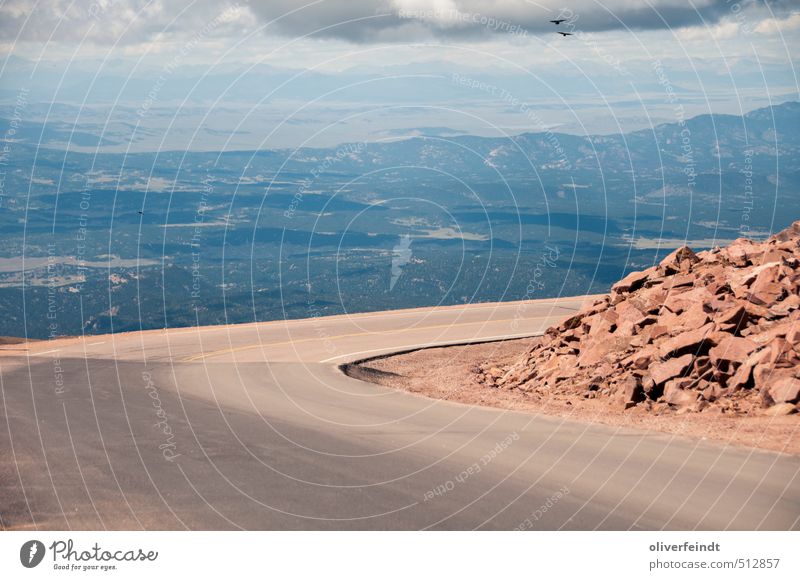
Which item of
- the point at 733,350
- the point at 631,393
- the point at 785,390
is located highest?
Answer: the point at 733,350

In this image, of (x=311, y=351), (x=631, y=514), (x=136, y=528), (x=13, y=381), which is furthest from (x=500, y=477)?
(x=311, y=351)

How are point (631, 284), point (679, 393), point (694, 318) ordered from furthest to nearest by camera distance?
point (631, 284), point (694, 318), point (679, 393)

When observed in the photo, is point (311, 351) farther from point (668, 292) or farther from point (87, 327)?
point (87, 327)

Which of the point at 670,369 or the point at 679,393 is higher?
the point at 670,369

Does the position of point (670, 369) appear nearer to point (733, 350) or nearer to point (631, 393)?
Result: point (631, 393)

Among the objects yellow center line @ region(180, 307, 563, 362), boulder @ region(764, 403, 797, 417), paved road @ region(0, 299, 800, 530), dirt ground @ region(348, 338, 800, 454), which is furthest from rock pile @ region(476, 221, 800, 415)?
yellow center line @ region(180, 307, 563, 362)

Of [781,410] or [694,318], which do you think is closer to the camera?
[781,410]

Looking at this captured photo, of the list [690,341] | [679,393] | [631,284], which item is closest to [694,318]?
[690,341]

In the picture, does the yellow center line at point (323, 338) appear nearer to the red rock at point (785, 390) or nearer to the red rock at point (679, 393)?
the red rock at point (679, 393)

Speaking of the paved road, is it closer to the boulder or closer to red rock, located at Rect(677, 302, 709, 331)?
the boulder
